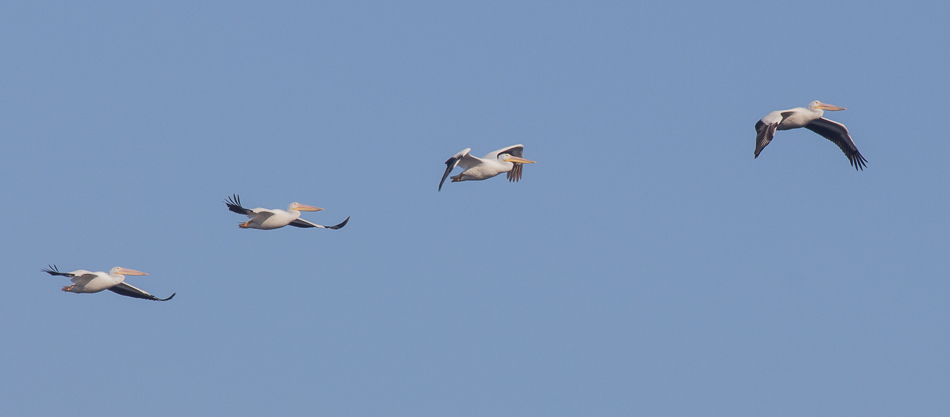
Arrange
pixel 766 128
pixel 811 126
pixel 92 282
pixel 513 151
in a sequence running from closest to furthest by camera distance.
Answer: pixel 766 128 < pixel 92 282 < pixel 811 126 < pixel 513 151

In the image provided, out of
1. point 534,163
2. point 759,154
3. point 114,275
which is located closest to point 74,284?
point 114,275

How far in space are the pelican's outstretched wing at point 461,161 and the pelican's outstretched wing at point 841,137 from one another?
20.3ft

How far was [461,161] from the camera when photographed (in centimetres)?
2131

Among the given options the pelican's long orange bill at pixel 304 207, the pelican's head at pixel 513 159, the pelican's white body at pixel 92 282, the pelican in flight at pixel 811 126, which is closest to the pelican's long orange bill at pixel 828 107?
the pelican in flight at pixel 811 126

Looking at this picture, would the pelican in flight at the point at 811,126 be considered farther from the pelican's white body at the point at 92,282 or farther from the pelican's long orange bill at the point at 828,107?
the pelican's white body at the point at 92,282

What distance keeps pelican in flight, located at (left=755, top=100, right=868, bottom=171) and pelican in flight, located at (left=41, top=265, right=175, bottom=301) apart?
10360 mm

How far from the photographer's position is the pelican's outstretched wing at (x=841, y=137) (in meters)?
20.9

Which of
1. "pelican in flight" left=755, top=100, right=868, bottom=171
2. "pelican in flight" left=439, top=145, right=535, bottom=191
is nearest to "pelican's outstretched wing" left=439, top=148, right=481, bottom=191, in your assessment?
"pelican in flight" left=439, top=145, right=535, bottom=191

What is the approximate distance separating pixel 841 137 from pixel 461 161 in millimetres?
7056

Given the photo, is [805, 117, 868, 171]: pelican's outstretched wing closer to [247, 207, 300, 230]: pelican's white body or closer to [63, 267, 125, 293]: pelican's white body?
[247, 207, 300, 230]: pelican's white body

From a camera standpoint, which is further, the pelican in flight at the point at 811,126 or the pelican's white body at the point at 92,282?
the pelican's white body at the point at 92,282

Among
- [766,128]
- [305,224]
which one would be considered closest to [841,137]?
[766,128]

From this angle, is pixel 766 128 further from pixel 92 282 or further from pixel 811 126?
pixel 92 282

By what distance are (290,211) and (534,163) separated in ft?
17.3
